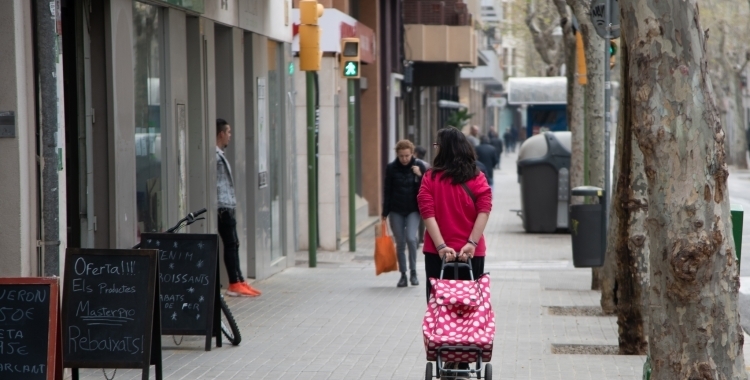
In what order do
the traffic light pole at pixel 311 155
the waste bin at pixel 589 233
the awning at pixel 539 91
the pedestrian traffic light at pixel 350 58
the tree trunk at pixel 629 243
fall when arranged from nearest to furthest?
1. the tree trunk at pixel 629 243
2. the waste bin at pixel 589 233
3. the traffic light pole at pixel 311 155
4. the pedestrian traffic light at pixel 350 58
5. the awning at pixel 539 91

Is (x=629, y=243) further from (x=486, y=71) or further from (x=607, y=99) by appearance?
(x=486, y=71)

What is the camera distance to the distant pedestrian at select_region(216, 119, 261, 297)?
12391 mm

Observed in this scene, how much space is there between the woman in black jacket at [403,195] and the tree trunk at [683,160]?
24.3 ft

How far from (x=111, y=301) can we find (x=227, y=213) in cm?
533

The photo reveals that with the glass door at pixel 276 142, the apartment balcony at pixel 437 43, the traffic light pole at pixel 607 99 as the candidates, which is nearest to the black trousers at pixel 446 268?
the traffic light pole at pixel 607 99

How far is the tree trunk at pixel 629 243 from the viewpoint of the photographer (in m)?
9.30

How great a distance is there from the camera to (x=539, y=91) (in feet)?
116

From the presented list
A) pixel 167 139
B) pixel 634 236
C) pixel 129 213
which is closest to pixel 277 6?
pixel 167 139

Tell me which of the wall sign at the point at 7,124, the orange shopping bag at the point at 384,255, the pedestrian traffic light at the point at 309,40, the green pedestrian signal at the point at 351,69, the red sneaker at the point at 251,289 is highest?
the pedestrian traffic light at the point at 309,40

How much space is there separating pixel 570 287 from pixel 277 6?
494 cm

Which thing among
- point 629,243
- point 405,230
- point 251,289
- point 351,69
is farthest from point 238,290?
point 351,69

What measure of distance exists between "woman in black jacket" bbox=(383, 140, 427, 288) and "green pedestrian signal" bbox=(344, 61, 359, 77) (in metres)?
4.04

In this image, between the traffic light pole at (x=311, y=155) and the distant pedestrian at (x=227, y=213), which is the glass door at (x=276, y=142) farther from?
the distant pedestrian at (x=227, y=213)

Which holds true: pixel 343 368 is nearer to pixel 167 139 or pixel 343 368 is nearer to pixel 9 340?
pixel 9 340
